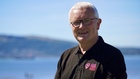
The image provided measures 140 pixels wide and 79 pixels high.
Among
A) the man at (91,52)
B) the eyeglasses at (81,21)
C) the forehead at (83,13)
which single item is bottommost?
the man at (91,52)

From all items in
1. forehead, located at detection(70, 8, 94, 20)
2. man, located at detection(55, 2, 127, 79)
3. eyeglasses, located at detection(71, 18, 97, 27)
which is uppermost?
forehead, located at detection(70, 8, 94, 20)

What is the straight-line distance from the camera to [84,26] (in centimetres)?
350

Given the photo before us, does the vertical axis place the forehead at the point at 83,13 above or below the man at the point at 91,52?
above

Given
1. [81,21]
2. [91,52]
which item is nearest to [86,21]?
[81,21]

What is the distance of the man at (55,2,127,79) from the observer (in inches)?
135

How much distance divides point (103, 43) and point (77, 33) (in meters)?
0.26

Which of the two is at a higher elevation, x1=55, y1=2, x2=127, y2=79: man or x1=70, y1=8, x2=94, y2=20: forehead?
x1=70, y1=8, x2=94, y2=20: forehead

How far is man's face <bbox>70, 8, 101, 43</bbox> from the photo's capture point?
3.47 metres

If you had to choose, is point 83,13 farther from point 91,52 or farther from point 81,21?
point 91,52

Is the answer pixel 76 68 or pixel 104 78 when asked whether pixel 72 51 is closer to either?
pixel 76 68

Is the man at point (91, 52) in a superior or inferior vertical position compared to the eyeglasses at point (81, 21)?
inferior

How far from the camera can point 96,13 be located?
3.49m

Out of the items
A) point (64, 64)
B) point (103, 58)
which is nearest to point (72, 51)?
point (64, 64)

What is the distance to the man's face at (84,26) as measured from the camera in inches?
137
